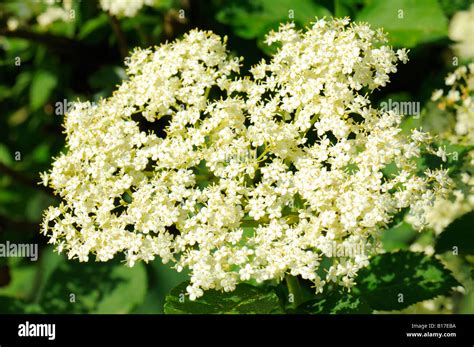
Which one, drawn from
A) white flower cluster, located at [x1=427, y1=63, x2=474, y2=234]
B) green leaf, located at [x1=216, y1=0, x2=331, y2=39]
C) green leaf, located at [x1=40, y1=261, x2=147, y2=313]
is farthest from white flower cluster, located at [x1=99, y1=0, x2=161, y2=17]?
white flower cluster, located at [x1=427, y1=63, x2=474, y2=234]

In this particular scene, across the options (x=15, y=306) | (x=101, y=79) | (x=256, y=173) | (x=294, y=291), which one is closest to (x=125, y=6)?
(x=101, y=79)

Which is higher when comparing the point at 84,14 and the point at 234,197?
the point at 84,14

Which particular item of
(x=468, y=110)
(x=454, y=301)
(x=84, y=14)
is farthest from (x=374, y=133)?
(x=84, y=14)

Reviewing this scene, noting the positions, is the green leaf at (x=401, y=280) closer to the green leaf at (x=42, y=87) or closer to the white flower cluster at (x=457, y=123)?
the white flower cluster at (x=457, y=123)

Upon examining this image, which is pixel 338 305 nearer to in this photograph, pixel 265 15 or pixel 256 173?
pixel 256 173

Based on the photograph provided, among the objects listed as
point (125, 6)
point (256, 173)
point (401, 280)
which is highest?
point (125, 6)

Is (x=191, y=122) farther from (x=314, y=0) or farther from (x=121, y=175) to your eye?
(x=314, y=0)

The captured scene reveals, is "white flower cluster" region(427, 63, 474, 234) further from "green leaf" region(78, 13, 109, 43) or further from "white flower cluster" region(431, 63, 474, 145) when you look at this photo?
"green leaf" region(78, 13, 109, 43)
